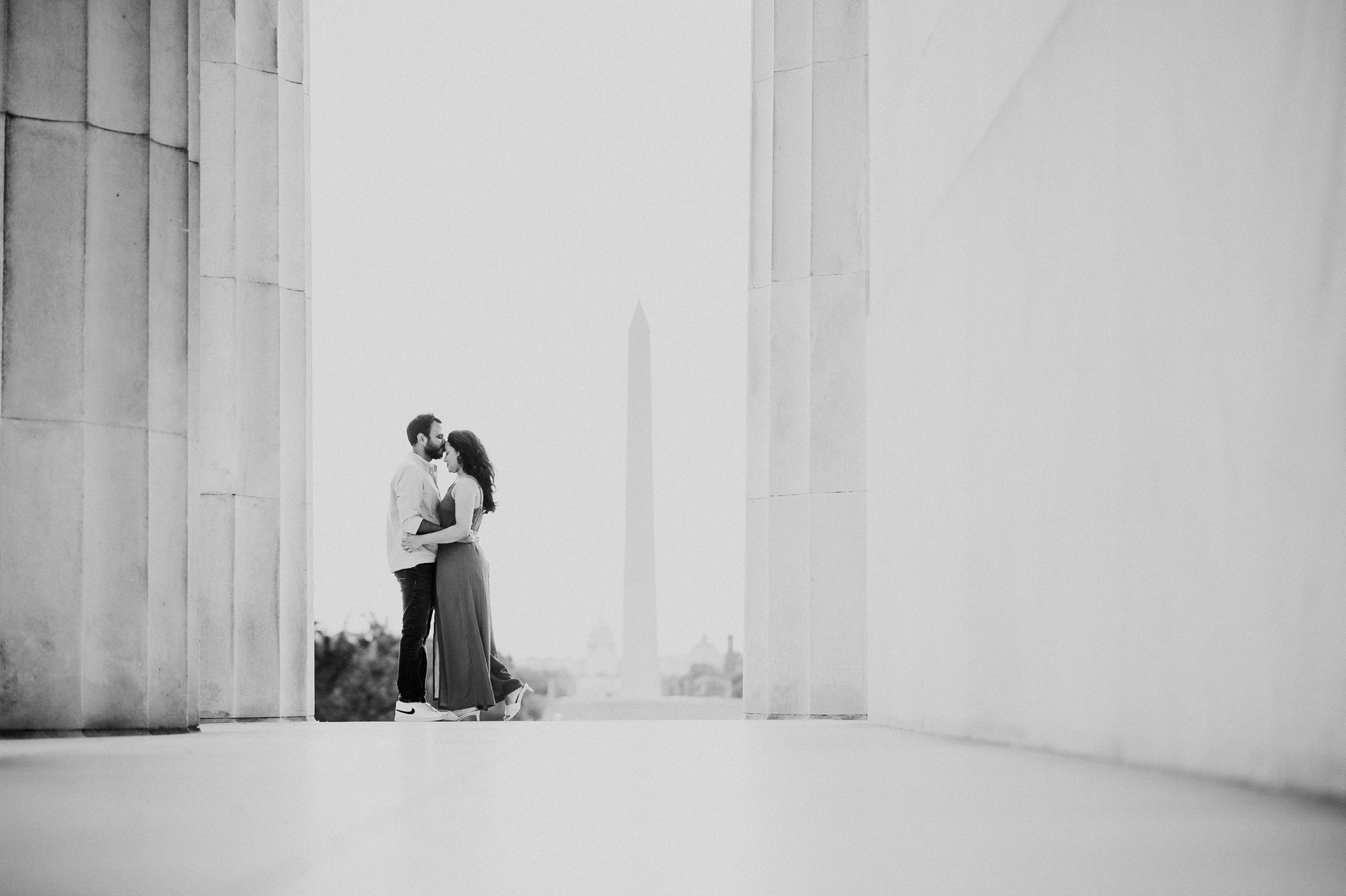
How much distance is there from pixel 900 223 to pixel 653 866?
8.16 metres

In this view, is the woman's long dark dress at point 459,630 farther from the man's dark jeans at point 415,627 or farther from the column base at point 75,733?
the column base at point 75,733

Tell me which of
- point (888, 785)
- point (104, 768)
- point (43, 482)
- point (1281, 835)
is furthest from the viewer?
point (43, 482)

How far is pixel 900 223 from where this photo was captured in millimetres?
10438

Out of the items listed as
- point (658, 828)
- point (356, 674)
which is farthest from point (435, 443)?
point (356, 674)

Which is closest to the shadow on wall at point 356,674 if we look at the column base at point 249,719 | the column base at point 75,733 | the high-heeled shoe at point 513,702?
the column base at point 249,719

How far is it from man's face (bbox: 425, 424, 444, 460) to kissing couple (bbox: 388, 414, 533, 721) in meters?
0.02

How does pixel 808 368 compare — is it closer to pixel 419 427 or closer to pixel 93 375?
pixel 419 427

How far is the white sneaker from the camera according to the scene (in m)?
13.8

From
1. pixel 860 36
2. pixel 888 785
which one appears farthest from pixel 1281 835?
pixel 860 36

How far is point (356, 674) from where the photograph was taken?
28672 mm

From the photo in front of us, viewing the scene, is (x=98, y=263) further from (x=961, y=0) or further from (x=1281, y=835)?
(x=1281, y=835)

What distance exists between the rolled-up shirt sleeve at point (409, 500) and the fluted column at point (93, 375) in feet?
12.1

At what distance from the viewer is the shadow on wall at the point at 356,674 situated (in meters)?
28.2

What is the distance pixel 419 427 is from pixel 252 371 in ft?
13.1
